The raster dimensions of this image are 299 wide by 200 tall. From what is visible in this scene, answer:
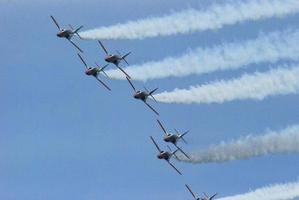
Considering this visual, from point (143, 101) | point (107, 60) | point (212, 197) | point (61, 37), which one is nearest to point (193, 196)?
point (212, 197)

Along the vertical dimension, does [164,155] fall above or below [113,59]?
below

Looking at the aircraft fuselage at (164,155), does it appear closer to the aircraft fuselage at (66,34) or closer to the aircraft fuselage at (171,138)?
the aircraft fuselage at (171,138)

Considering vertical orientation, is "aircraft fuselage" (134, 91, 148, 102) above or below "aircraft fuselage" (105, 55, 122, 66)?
below

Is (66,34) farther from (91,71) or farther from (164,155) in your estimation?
(164,155)

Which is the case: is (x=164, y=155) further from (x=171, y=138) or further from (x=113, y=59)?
(x=113, y=59)

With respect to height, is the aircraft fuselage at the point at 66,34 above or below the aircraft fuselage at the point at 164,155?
above

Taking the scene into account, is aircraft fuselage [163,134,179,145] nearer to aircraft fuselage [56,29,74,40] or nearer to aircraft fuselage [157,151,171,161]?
aircraft fuselage [157,151,171,161]

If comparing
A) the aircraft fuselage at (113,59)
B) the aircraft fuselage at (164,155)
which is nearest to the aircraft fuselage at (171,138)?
the aircraft fuselage at (164,155)

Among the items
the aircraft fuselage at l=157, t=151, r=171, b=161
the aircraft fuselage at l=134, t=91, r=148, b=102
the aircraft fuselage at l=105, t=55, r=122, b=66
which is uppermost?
the aircraft fuselage at l=105, t=55, r=122, b=66

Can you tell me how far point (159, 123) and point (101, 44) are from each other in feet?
31.4

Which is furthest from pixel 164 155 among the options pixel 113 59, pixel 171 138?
pixel 113 59

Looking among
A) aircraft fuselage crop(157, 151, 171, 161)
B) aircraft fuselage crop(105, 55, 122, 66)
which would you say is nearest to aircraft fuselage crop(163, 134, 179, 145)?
aircraft fuselage crop(157, 151, 171, 161)

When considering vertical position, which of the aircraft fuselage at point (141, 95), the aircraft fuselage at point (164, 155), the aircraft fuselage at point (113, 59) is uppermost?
the aircraft fuselage at point (113, 59)

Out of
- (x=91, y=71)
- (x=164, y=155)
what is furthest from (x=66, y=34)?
(x=164, y=155)
